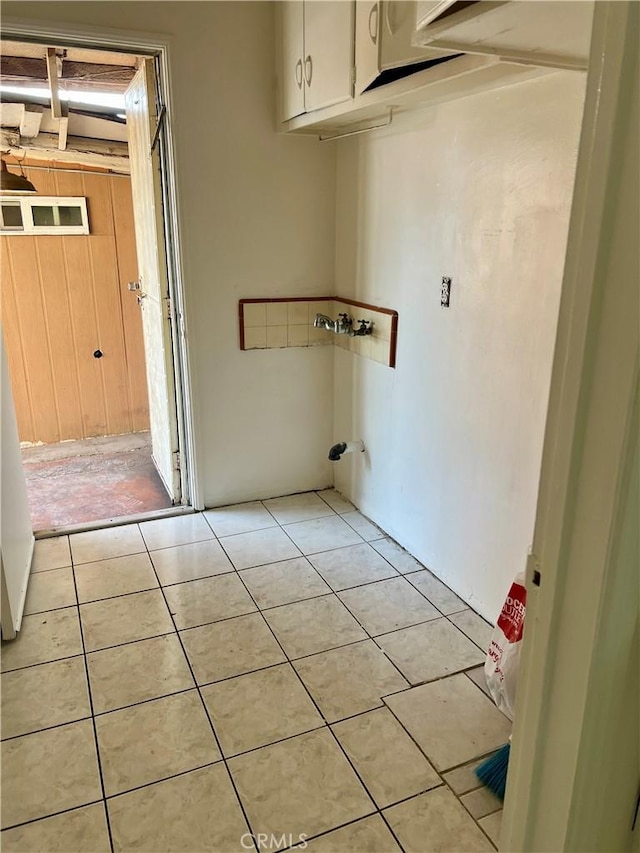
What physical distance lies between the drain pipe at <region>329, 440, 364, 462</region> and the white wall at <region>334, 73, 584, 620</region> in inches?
3.3

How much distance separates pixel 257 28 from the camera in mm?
2643

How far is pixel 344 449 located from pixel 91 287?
8.41 ft

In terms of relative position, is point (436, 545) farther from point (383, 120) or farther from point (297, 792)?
point (383, 120)

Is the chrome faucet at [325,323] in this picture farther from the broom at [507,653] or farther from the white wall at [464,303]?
the broom at [507,653]

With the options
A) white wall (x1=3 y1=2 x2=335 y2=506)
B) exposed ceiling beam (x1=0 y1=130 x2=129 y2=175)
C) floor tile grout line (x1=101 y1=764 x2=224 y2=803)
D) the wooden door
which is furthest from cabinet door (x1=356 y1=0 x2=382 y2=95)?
exposed ceiling beam (x1=0 y1=130 x2=129 y2=175)

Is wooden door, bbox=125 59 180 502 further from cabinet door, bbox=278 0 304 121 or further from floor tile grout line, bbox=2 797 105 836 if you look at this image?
floor tile grout line, bbox=2 797 105 836

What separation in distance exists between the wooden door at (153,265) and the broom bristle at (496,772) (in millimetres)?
2070

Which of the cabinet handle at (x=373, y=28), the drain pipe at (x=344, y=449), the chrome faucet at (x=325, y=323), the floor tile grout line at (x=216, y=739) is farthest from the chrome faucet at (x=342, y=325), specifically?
the floor tile grout line at (x=216, y=739)

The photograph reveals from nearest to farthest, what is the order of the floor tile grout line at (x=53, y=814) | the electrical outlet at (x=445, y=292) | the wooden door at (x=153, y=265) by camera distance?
the floor tile grout line at (x=53, y=814)
the electrical outlet at (x=445, y=292)
the wooden door at (x=153, y=265)

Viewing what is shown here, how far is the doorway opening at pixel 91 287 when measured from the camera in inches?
116

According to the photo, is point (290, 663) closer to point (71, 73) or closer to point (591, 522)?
point (591, 522)

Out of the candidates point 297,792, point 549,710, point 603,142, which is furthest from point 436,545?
point 603,142

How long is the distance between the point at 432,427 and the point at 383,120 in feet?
4.16

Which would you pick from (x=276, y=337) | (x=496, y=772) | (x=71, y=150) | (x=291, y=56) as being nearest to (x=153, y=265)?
(x=276, y=337)
